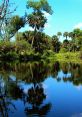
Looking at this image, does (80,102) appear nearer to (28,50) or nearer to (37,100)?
(37,100)

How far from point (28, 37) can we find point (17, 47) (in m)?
21.9

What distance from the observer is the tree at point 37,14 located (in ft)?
254

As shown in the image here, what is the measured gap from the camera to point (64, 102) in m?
16.2

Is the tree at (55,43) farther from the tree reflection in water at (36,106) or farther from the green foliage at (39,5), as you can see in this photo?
the tree reflection in water at (36,106)

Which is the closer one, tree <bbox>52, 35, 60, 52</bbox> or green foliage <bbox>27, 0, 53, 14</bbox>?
green foliage <bbox>27, 0, 53, 14</bbox>

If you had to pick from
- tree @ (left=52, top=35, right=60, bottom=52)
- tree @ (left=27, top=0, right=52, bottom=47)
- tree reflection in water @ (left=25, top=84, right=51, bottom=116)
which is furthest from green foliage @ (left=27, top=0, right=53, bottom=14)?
tree reflection in water @ (left=25, top=84, right=51, bottom=116)

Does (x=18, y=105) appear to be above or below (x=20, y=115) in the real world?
above

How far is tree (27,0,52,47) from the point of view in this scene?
77562mm

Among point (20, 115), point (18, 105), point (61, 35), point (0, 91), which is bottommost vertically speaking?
point (20, 115)

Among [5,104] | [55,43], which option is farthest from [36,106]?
[55,43]

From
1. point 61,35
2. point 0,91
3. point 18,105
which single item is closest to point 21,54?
point 0,91

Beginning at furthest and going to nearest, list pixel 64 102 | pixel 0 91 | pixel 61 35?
pixel 61 35 < pixel 0 91 < pixel 64 102

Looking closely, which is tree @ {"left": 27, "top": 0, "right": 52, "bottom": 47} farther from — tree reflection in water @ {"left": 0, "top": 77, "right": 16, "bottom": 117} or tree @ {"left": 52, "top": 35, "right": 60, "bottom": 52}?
tree reflection in water @ {"left": 0, "top": 77, "right": 16, "bottom": 117}

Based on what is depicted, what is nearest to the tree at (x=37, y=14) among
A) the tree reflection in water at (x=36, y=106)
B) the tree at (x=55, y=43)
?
the tree at (x=55, y=43)
